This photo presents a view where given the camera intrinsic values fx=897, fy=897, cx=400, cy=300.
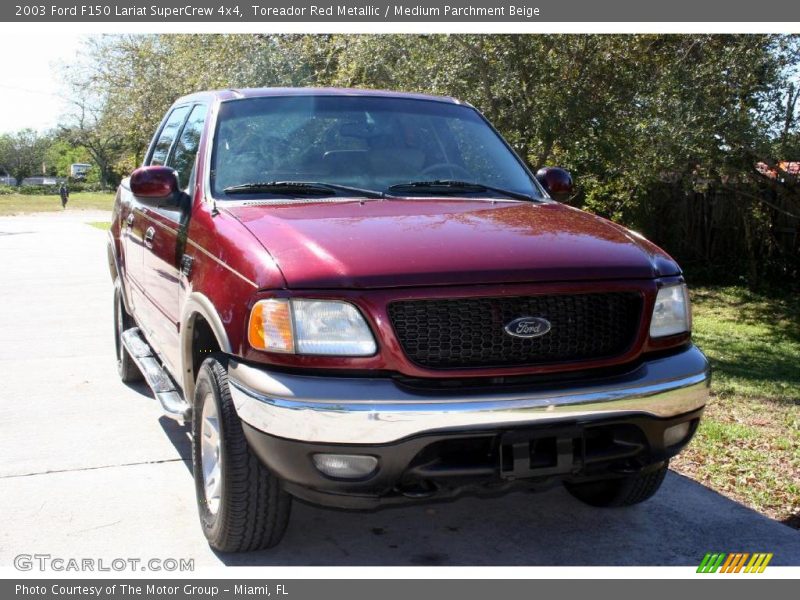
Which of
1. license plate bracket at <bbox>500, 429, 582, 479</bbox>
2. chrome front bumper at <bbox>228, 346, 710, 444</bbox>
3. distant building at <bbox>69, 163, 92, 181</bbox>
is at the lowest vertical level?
distant building at <bbox>69, 163, 92, 181</bbox>

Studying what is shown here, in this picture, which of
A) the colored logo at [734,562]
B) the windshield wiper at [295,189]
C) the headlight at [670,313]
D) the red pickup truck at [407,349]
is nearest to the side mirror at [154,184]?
the red pickup truck at [407,349]

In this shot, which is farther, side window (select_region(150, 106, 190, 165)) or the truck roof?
side window (select_region(150, 106, 190, 165))

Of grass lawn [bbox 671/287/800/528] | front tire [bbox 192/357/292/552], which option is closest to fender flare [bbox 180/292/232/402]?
front tire [bbox 192/357/292/552]

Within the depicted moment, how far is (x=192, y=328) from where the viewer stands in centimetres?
391

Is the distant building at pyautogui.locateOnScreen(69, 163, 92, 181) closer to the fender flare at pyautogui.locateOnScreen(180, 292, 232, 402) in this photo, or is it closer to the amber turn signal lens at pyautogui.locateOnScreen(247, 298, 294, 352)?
the fender flare at pyautogui.locateOnScreen(180, 292, 232, 402)

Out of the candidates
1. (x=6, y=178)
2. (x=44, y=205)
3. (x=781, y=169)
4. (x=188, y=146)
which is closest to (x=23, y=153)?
(x=6, y=178)

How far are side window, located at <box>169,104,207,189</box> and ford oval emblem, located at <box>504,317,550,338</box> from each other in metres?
2.06

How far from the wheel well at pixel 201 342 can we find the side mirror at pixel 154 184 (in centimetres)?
72

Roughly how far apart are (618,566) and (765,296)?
10871 millimetres

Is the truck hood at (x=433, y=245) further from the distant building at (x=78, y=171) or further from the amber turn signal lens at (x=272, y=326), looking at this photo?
the distant building at (x=78, y=171)

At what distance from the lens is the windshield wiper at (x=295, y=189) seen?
4078 mm

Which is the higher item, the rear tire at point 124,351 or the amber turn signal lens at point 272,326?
the amber turn signal lens at point 272,326

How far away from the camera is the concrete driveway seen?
12.4ft

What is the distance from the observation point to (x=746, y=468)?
16.2ft
